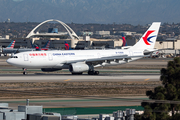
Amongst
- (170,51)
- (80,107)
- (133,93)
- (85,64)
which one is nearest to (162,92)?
(80,107)

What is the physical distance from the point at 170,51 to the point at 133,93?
5829 inches

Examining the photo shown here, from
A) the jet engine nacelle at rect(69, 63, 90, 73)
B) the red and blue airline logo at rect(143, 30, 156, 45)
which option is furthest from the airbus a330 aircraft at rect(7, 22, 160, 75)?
the red and blue airline logo at rect(143, 30, 156, 45)

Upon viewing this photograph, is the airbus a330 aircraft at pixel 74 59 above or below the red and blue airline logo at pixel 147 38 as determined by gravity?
below

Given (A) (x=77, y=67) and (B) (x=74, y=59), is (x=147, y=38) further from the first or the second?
(A) (x=77, y=67)

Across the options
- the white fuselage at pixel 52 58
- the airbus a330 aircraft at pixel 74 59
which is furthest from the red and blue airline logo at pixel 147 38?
the white fuselage at pixel 52 58

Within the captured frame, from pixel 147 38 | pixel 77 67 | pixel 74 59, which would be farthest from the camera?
pixel 147 38

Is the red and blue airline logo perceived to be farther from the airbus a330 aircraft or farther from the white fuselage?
the white fuselage

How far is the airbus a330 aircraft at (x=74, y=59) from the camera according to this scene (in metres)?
55.5

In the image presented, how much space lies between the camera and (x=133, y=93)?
39.9 m

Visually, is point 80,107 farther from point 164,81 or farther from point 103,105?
point 164,81

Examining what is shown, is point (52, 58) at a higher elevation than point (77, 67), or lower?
higher

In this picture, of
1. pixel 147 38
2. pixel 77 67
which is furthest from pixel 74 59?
pixel 147 38

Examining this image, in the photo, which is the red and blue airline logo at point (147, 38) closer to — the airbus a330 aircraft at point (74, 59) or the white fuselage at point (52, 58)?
→ the airbus a330 aircraft at point (74, 59)

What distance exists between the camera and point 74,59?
→ 58.8 metres
